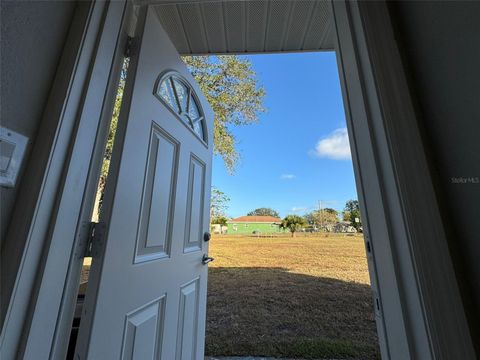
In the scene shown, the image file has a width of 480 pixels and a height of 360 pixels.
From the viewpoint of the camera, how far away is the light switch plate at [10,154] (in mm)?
500

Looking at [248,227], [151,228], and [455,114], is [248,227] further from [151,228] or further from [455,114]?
[455,114]

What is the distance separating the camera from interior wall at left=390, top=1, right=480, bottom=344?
0.50 meters

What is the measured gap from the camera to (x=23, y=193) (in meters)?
0.53

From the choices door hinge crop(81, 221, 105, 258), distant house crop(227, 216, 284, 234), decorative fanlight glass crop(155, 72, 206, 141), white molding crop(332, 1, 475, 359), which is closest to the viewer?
white molding crop(332, 1, 475, 359)

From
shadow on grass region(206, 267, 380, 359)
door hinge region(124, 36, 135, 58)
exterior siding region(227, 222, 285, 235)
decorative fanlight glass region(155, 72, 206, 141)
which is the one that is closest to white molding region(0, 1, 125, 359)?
door hinge region(124, 36, 135, 58)

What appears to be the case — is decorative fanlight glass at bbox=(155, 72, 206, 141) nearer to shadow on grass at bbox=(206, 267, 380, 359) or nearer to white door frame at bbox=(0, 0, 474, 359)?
white door frame at bbox=(0, 0, 474, 359)

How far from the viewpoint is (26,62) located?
0.56 metres

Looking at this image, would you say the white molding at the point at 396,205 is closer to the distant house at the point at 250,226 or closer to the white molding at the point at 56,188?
the white molding at the point at 56,188

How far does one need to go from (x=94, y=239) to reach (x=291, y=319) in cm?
273

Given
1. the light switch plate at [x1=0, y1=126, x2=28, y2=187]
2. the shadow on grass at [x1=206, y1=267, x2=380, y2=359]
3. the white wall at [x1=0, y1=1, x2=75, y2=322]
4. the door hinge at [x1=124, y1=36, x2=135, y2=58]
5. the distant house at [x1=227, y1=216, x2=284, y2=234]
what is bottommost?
the shadow on grass at [x1=206, y1=267, x2=380, y2=359]

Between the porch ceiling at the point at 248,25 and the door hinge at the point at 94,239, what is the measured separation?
1.26m

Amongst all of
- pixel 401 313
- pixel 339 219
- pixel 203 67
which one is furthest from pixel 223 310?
pixel 339 219

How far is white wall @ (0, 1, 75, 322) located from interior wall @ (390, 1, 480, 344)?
99 centimetres

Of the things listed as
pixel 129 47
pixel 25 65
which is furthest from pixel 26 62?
pixel 129 47
